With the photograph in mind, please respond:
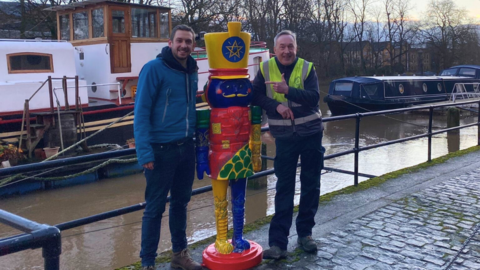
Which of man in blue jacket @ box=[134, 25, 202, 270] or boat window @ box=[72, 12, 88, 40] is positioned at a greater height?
boat window @ box=[72, 12, 88, 40]

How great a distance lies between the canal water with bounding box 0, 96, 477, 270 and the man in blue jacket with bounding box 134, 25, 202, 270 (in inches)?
85.7

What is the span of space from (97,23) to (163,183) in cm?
1099

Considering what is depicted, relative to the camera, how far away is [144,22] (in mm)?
13648

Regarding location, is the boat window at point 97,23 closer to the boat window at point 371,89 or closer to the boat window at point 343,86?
the boat window at point 343,86

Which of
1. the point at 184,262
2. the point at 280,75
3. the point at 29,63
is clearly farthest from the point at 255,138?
the point at 29,63

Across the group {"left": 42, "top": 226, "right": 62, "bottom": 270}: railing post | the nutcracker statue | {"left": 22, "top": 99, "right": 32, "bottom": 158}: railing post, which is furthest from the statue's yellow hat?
{"left": 22, "top": 99, "right": 32, "bottom": 158}: railing post

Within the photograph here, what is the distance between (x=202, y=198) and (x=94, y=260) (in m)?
3.07

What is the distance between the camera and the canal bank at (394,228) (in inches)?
146

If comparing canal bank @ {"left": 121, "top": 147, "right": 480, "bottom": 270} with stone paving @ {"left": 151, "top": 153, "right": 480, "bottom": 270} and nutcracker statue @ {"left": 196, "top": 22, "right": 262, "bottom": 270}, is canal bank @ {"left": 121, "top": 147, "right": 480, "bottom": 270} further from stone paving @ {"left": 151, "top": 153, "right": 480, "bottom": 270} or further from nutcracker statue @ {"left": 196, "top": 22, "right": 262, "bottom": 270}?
nutcracker statue @ {"left": 196, "top": 22, "right": 262, "bottom": 270}

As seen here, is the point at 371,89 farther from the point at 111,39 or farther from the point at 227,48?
the point at 227,48

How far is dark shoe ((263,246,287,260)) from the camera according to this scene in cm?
365

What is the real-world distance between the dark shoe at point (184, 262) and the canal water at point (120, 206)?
1833 millimetres

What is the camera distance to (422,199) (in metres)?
5.41

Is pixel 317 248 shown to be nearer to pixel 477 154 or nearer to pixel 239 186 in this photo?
pixel 239 186
